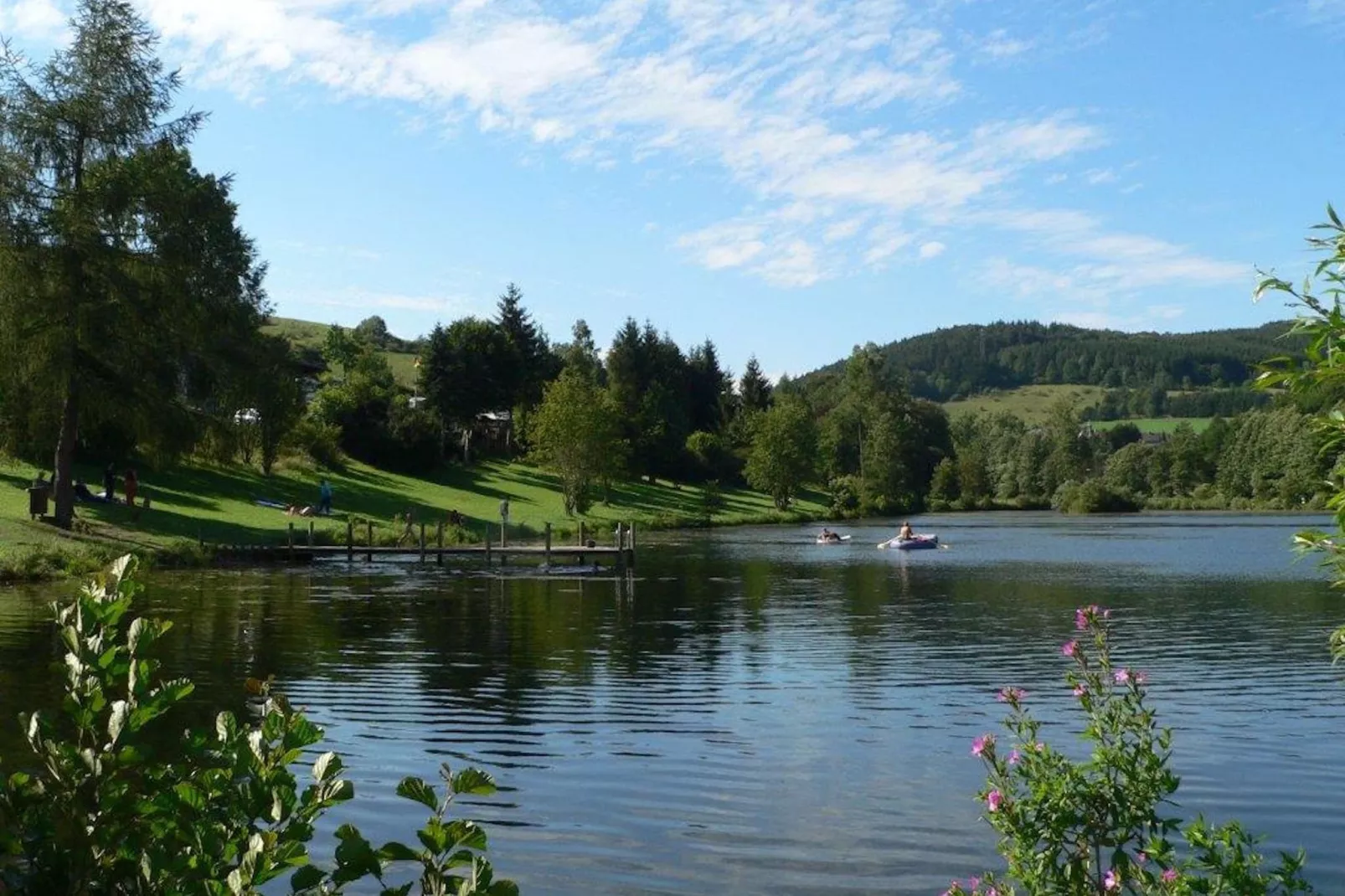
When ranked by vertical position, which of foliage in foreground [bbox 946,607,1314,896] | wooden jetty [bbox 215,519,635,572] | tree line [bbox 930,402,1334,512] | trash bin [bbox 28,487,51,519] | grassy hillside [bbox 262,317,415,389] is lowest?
foliage in foreground [bbox 946,607,1314,896]

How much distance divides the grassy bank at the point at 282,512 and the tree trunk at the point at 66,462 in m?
0.61

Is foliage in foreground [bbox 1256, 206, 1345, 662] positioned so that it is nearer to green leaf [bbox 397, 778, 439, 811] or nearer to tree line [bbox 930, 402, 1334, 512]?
green leaf [bbox 397, 778, 439, 811]

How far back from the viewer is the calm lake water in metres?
12.3

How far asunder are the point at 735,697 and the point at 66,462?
91.5 ft

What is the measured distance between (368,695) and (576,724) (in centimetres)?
387

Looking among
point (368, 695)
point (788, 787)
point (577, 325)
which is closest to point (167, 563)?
point (368, 695)

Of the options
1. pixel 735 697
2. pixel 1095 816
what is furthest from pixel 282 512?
pixel 1095 816

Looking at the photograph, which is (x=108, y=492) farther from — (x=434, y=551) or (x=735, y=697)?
(x=735, y=697)

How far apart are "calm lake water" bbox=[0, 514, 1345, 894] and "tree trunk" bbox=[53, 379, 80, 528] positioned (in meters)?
4.92

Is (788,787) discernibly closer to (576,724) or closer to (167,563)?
(576,724)

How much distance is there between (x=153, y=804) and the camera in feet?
15.6

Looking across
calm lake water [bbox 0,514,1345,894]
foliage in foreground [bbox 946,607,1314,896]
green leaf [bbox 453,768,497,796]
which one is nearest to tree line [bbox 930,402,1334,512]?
calm lake water [bbox 0,514,1345,894]

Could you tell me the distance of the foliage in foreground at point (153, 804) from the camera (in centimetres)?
445

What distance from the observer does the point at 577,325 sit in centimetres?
14825
